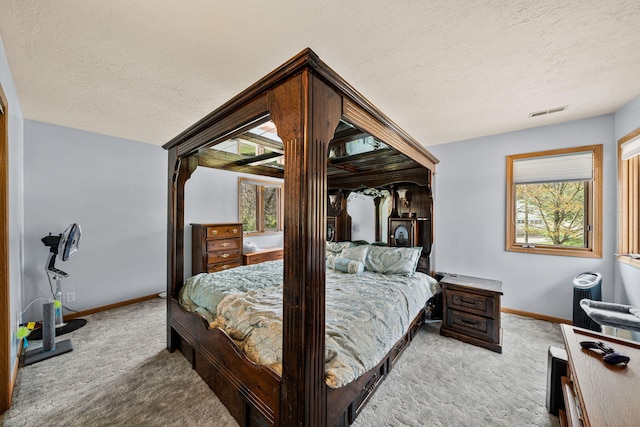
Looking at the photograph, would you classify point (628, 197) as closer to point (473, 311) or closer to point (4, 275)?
point (473, 311)

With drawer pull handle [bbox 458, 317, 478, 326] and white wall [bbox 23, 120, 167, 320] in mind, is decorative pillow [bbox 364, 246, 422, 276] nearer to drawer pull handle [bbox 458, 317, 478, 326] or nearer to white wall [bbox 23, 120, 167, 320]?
drawer pull handle [bbox 458, 317, 478, 326]

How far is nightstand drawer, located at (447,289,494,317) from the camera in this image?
2.57m

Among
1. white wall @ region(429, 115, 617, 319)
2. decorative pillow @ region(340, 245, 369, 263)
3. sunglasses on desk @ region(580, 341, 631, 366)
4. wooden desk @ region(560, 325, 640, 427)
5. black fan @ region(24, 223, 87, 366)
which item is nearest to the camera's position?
wooden desk @ region(560, 325, 640, 427)

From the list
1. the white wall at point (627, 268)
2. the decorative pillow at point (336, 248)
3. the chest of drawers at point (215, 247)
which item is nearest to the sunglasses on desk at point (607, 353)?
the white wall at point (627, 268)

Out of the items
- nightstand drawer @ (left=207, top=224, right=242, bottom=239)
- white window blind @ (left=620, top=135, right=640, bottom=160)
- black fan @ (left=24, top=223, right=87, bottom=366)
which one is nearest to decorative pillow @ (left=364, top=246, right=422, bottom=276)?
white window blind @ (left=620, top=135, right=640, bottom=160)

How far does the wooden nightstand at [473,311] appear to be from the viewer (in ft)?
8.28

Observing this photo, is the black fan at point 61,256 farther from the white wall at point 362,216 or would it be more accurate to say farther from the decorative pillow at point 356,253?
the white wall at point 362,216

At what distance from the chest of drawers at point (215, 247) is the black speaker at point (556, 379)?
13.4 ft

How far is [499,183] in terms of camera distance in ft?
11.5

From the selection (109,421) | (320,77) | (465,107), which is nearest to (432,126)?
(465,107)

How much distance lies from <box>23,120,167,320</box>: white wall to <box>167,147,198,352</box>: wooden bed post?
1905mm

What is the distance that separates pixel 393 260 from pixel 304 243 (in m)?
2.15

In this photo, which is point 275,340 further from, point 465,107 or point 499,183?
point 499,183

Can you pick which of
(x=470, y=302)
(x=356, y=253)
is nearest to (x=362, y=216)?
(x=356, y=253)
